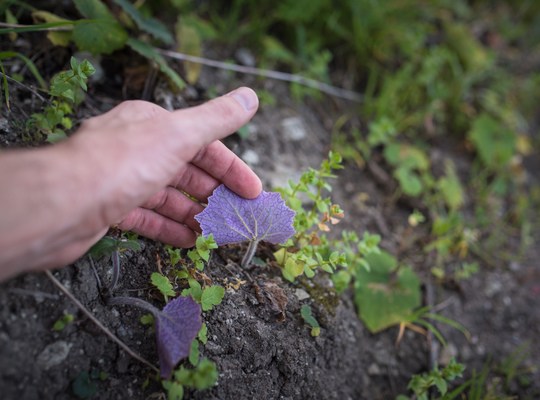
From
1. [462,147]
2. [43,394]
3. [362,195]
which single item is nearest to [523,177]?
[462,147]

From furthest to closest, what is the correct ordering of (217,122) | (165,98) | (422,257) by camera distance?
(422,257) < (165,98) < (217,122)

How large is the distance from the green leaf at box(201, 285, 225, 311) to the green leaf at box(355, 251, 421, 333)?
2.76 feet

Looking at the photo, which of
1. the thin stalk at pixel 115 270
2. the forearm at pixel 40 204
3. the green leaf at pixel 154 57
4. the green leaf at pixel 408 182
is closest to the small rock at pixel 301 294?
the thin stalk at pixel 115 270

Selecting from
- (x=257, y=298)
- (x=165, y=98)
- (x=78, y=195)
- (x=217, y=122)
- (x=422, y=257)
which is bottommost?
(x=422, y=257)

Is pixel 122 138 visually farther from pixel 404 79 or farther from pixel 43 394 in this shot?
pixel 404 79

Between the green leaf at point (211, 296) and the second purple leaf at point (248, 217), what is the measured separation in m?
0.21

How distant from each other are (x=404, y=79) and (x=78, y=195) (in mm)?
2716

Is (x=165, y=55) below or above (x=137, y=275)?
above

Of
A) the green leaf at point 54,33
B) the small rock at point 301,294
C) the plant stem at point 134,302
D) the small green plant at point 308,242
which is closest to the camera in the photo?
the plant stem at point 134,302

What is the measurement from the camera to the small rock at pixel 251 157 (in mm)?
2467

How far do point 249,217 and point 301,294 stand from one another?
1.50ft

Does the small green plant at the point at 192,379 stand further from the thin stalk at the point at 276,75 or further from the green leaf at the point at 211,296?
the thin stalk at the point at 276,75

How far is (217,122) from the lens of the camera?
1.46 meters

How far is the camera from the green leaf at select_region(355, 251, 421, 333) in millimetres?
2281
